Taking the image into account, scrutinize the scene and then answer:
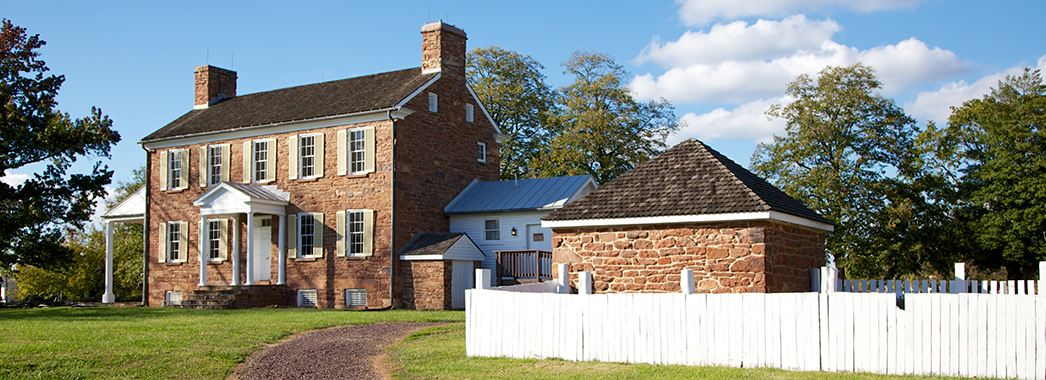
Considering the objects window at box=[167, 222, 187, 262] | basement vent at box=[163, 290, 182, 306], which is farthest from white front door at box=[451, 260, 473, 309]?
basement vent at box=[163, 290, 182, 306]

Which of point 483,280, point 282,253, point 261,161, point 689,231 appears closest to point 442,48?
point 261,161

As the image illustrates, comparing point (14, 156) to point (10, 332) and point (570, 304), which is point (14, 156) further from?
point (570, 304)

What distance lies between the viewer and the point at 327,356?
12164 mm

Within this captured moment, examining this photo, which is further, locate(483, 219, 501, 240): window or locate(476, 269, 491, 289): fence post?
locate(483, 219, 501, 240): window

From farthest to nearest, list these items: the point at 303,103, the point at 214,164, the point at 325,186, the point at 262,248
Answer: the point at 214,164 → the point at 303,103 → the point at 262,248 → the point at 325,186

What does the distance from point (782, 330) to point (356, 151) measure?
1804 centimetres

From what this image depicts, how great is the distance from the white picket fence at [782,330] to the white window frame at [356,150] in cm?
1468

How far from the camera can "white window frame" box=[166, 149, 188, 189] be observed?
29.8 metres

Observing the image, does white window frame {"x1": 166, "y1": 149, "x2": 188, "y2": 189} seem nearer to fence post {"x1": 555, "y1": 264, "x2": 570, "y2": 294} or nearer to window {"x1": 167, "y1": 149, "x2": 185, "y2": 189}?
window {"x1": 167, "y1": 149, "x2": 185, "y2": 189}

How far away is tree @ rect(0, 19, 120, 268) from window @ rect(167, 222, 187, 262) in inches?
130

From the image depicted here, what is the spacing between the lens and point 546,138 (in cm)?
3881

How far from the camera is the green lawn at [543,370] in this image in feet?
30.5

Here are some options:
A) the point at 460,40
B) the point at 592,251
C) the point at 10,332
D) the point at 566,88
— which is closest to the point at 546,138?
the point at 566,88

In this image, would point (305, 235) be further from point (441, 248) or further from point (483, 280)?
point (483, 280)
